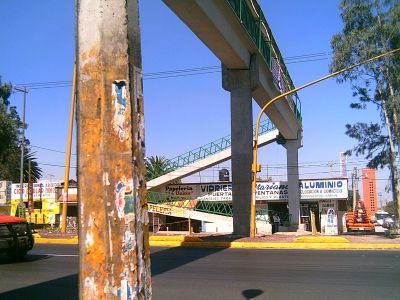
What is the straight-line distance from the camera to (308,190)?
42938mm

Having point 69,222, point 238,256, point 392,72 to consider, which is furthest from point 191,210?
point 238,256

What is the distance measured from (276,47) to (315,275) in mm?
23423

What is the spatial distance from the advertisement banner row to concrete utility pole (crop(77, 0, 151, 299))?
4019cm

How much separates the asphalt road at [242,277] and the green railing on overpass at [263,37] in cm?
1152

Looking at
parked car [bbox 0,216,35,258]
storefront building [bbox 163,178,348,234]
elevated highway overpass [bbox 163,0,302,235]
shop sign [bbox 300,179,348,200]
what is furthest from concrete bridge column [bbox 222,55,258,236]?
shop sign [bbox 300,179,348,200]

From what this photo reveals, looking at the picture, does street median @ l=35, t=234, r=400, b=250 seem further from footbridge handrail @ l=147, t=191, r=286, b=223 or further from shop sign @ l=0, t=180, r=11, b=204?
shop sign @ l=0, t=180, r=11, b=204

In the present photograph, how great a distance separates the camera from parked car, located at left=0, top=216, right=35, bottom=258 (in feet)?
46.1

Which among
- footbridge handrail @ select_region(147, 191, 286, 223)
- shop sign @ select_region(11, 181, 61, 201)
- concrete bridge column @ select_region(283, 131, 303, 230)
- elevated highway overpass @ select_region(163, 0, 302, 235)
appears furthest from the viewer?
shop sign @ select_region(11, 181, 61, 201)

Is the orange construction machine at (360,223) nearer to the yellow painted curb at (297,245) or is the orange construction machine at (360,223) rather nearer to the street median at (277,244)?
the street median at (277,244)

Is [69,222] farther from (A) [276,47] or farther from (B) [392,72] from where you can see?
(B) [392,72]

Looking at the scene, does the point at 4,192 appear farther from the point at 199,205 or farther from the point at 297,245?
the point at 297,245

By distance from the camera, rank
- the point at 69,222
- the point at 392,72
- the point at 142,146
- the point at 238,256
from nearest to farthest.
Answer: the point at 142,146 < the point at 238,256 < the point at 392,72 < the point at 69,222

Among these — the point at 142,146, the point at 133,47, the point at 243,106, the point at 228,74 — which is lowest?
the point at 142,146

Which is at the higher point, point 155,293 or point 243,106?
point 243,106
